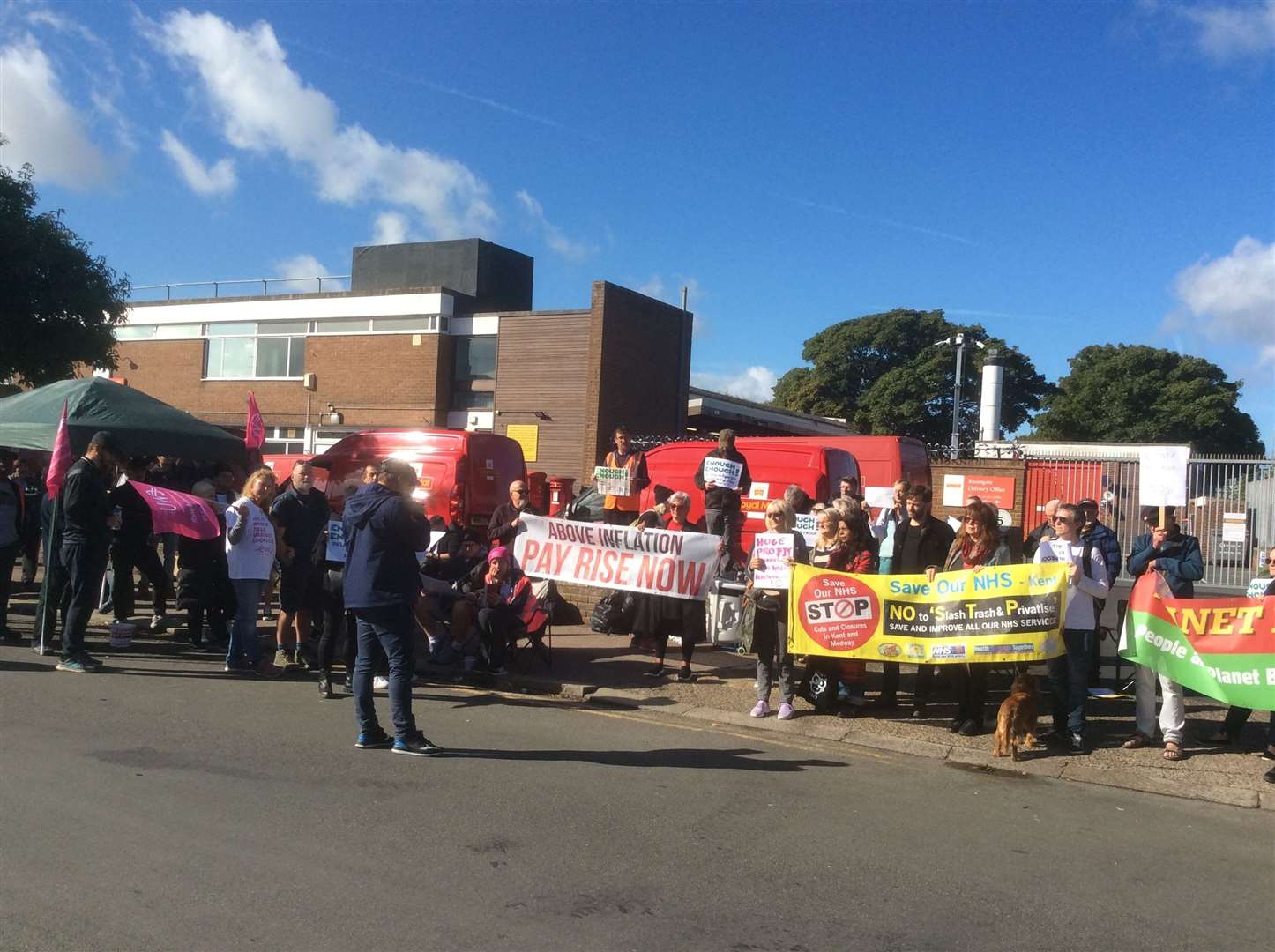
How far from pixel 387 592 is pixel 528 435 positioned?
77.4ft

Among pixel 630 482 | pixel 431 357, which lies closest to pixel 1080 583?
pixel 630 482

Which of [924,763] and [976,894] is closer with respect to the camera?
[976,894]

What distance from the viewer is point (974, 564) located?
838 centimetres

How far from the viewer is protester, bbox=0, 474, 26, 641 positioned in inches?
413

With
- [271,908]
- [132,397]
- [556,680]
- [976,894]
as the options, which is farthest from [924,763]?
[132,397]

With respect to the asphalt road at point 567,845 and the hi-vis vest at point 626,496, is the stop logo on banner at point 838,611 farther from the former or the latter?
the hi-vis vest at point 626,496

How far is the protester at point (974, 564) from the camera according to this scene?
8180 mm

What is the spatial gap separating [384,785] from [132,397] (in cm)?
866

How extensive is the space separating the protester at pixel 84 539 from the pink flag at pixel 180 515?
105cm

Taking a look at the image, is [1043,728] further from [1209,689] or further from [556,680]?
[556,680]

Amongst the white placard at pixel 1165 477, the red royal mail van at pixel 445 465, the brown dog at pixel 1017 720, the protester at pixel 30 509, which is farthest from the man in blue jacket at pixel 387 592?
the protester at pixel 30 509

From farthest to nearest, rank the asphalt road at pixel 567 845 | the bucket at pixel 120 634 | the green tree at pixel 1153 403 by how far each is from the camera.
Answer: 1. the green tree at pixel 1153 403
2. the bucket at pixel 120 634
3. the asphalt road at pixel 567 845

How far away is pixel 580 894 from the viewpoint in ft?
15.2

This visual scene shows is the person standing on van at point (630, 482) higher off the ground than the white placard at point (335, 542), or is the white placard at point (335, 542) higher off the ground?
the person standing on van at point (630, 482)
